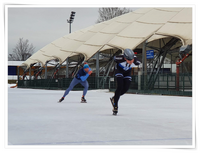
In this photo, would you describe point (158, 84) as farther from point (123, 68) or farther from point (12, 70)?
point (12, 70)

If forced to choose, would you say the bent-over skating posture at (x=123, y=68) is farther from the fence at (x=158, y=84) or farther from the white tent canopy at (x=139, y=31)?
the white tent canopy at (x=139, y=31)

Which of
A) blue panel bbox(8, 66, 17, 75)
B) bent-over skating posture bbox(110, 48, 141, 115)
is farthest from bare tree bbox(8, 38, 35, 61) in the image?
bent-over skating posture bbox(110, 48, 141, 115)

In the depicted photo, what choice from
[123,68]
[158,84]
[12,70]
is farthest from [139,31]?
[12,70]

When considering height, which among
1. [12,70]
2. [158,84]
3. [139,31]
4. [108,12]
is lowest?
[158,84]

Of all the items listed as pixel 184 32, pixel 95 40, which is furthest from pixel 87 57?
pixel 184 32

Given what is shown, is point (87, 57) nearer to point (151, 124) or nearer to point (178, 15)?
point (178, 15)

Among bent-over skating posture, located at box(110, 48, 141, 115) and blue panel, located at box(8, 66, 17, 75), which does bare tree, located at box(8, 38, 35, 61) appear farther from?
bent-over skating posture, located at box(110, 48, 141, 115)

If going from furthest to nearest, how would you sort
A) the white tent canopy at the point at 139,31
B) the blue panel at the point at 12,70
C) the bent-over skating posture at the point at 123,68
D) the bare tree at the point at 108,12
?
the blue panel at the point at 12,70 → the bare tree at the point at 108,12 → the white tent canopy at the point at 139,31 → the bent-over skating posture at the point at 123,68

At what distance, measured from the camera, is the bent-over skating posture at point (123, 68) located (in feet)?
25.6

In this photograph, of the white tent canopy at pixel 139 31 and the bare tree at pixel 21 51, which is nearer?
the white tent canopy at pixel 139 31

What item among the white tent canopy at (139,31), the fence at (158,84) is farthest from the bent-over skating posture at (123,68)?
the white tent canopy at (139,31)

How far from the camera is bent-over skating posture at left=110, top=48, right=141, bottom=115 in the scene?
781 centimetres

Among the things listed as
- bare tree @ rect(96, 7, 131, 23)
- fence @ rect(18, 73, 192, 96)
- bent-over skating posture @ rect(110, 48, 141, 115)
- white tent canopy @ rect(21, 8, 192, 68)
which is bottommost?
fence @ rect(18, 73, 192, 96)

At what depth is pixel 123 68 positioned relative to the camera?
8.00 metres
